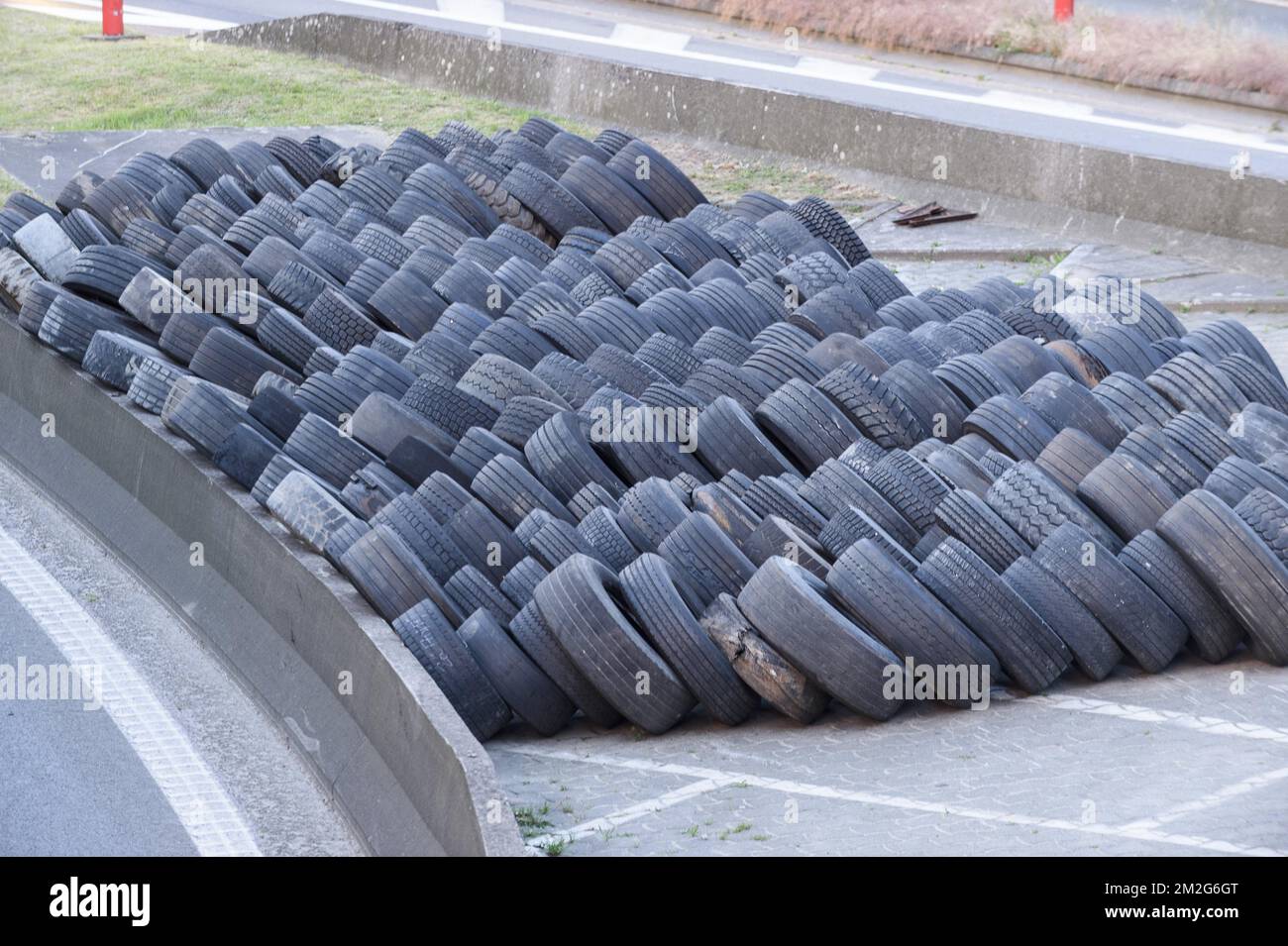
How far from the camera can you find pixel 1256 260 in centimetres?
1712

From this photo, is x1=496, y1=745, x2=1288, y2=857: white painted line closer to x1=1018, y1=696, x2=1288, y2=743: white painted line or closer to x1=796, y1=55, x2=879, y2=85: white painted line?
x1=1018, y1=696, x2=1288, y2=743: white painted line

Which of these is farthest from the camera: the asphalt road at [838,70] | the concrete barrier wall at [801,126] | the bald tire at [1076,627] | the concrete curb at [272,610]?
the asphalt road at [838,70]

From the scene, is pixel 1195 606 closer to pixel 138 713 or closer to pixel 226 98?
pixel 138 713

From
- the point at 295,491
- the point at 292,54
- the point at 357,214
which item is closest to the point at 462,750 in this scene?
the point at 295,491

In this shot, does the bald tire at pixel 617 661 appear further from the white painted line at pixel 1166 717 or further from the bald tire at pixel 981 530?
the bald tire at pixel 981 530

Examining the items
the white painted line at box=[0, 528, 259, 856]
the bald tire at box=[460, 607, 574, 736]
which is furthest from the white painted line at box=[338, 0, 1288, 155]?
the white painted line at box=[0, 528, 259, 856]

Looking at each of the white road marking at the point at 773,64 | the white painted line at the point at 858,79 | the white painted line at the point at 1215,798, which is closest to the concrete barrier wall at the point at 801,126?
the white road marking at the point at 773,64

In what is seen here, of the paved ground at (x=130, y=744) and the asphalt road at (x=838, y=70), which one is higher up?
the asphalt road at (x=838, y=70)

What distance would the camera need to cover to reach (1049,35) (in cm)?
2820

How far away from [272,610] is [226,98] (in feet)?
56.9

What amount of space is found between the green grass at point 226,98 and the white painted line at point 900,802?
13.3 meters

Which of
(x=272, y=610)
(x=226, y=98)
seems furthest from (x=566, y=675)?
(x=226, y=98)

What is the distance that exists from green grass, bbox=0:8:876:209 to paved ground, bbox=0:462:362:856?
12.0 meters

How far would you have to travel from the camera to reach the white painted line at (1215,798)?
24.1 feet
